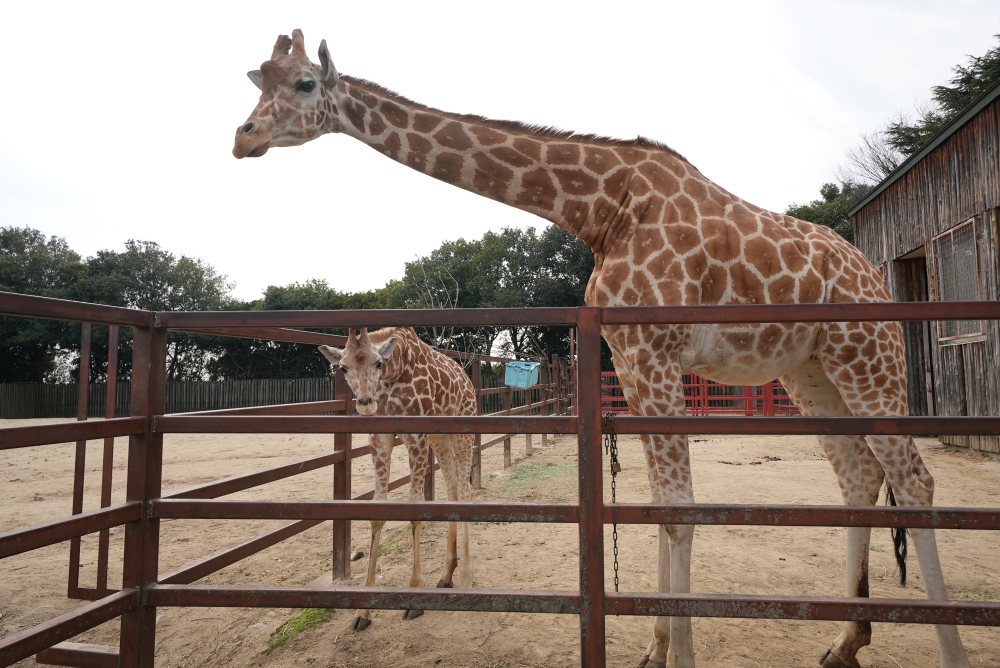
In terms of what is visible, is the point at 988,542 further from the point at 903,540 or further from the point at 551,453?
the point at 551,453

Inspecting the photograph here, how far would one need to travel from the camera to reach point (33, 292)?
28953mm

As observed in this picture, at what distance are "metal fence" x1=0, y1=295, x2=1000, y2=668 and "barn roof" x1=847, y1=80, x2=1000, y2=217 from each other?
9.16 m

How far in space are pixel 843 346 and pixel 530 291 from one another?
27501 mm

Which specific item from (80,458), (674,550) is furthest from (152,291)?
(674,550)

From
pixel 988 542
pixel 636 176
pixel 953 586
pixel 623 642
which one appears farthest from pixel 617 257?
pixel 988 542

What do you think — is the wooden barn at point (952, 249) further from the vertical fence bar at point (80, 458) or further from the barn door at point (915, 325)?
the vertical fence bar at point (80, 458)

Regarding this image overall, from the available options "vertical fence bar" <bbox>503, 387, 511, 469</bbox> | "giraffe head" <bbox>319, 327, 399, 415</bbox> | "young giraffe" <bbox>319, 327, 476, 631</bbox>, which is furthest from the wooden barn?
"giraffe head" <bbox>319, 327, 399, 415</bbox>

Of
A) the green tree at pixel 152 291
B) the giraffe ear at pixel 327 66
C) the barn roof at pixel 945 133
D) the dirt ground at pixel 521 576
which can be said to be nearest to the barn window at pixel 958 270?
the barn roof at pixel 945 133

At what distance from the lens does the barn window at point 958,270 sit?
30.3 feet

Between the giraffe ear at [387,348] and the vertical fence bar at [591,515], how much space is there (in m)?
2.63

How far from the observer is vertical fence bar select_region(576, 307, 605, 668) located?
1825 mm

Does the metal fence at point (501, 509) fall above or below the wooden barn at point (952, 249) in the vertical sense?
below

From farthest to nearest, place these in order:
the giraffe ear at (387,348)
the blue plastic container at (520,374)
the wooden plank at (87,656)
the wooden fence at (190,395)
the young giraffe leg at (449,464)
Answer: the wooden fence at (190,395) < the blue plastic container at (520,374) < the young giraffe leg at (449,464) < the giraffe ear at (387,348) < the wooden plank at (87,656)

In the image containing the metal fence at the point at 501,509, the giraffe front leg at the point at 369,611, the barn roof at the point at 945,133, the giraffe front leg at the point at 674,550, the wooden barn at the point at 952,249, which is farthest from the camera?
the wooden barn at the point at 952,249
